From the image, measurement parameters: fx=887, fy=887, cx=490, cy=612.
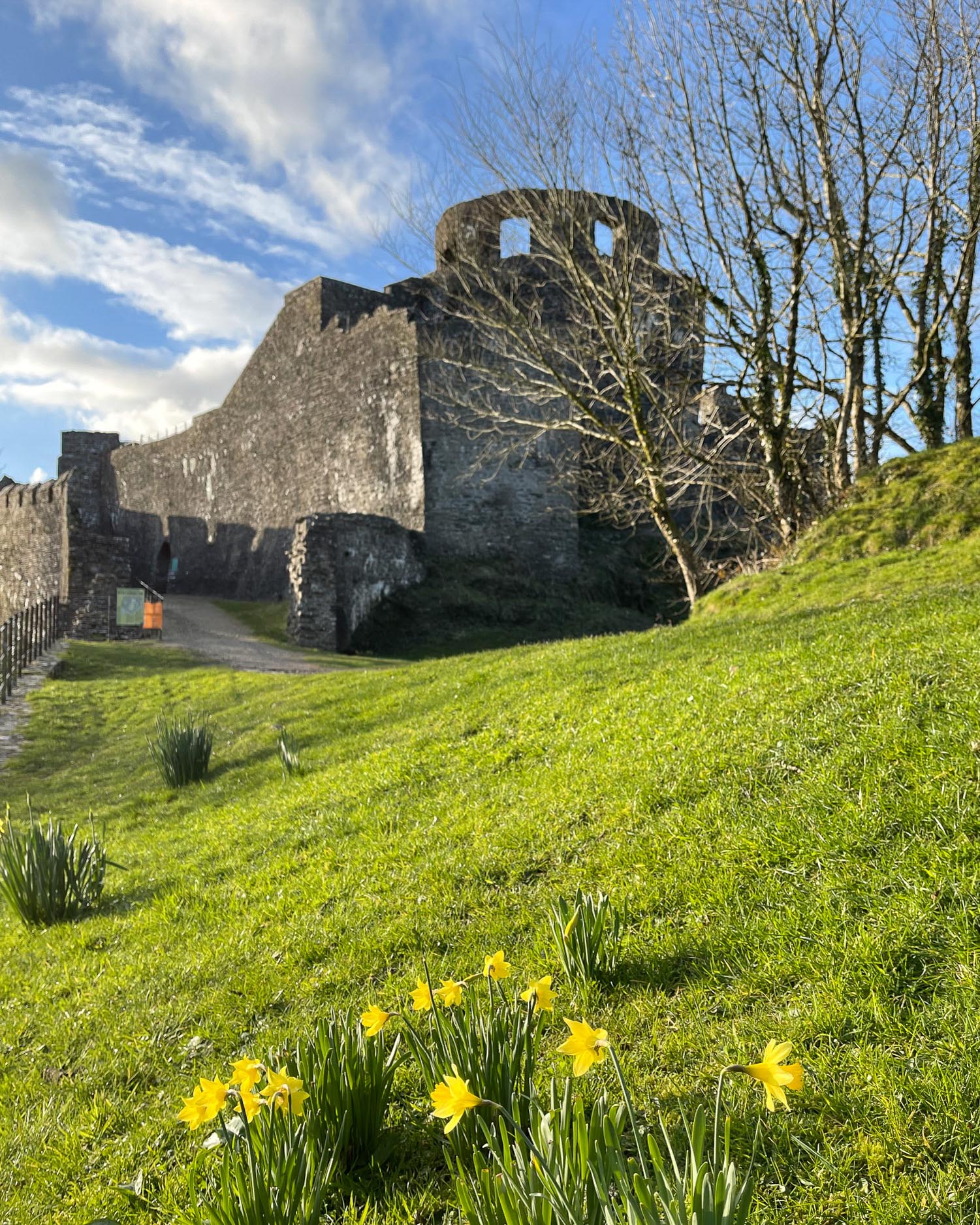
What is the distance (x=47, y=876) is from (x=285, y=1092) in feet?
13.1

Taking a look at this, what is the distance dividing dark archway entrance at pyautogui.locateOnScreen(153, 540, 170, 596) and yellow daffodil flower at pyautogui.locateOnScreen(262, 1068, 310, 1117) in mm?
34052

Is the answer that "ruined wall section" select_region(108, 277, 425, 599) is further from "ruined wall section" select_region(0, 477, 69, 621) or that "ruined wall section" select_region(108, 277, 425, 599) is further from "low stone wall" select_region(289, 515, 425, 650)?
"ruined wall section" select_region(0, 477, 69, 621)

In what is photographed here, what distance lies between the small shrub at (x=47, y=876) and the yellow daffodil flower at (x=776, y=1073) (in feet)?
16.0

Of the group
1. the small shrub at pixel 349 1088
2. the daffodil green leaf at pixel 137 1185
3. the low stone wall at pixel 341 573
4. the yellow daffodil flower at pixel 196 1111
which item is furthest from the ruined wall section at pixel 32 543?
the yellow daffodil flower at pixel 196 1111

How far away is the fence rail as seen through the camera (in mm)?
15180

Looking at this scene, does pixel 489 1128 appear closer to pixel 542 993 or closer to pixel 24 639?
pixel 542 993

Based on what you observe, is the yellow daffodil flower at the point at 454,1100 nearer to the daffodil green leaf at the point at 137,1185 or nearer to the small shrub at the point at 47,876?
the daffodil green leaf at the point at 137,1185

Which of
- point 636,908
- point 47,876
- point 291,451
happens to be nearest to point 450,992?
point 636,908

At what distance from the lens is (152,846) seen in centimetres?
698

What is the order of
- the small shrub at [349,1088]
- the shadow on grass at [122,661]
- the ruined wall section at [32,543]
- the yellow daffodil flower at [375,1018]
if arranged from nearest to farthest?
the yellow daffodil flower at [375,1018], the small shrub at [349,1088], the shadow on grass at [122,661], the ruined wall section at [32,543]

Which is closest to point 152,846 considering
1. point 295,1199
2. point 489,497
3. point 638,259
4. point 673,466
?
point 295,1199

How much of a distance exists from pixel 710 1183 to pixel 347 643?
20219 mm

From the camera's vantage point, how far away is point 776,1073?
1773mm

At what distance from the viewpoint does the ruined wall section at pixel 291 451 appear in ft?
80.0
